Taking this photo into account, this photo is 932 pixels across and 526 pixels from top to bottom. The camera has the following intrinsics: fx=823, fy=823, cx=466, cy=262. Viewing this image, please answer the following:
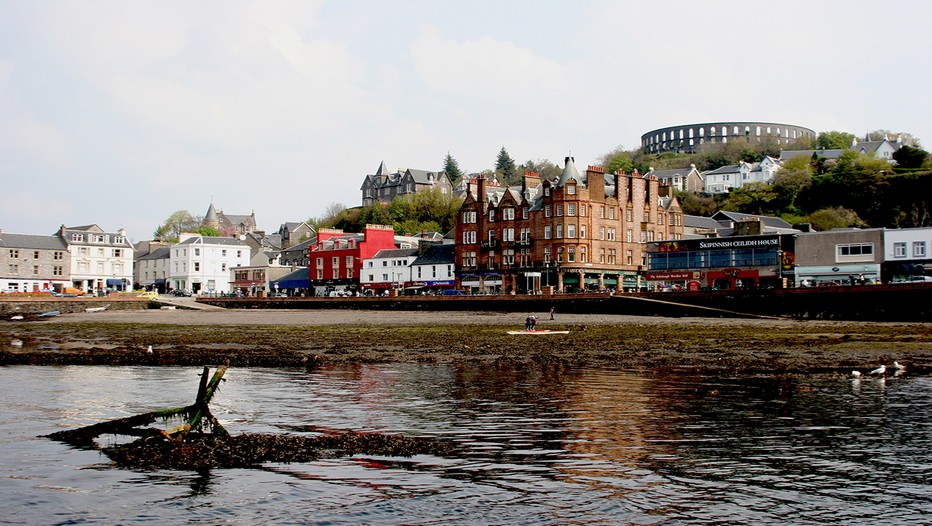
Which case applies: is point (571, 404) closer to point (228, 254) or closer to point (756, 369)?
point (756, 369)

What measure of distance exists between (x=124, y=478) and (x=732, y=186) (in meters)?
169

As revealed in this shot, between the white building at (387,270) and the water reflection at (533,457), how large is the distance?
312 feet

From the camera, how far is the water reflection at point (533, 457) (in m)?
11.3

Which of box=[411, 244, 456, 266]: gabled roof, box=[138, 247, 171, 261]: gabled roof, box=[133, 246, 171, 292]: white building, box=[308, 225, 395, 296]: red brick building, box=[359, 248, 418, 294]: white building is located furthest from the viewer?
box=[138, 247, 171, 261]: gabled roof

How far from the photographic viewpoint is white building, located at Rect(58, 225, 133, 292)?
13788 cm

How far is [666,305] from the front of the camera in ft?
248

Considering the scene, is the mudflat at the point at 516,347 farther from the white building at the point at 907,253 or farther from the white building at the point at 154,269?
the white building at the point at 154,269

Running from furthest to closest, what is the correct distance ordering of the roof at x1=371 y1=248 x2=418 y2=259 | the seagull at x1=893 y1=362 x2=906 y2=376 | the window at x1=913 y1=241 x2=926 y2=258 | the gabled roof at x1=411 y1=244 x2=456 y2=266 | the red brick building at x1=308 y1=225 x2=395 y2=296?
the red brick building at x1=308 y1=225 x2=395 y2=296 → the roof at x1=371 y1=248 x2=418 y2=259 → the gabled roof at x1=411 y1=244 x2=456 y2=266 → the window at x1=913 y1=241 x2=926 y2=258 → the seagull at x1=893 y1=362 x2=906 y2=376

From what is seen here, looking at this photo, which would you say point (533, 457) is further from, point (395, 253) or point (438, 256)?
point (395, 253)

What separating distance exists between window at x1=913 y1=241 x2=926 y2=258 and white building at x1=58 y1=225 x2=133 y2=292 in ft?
386

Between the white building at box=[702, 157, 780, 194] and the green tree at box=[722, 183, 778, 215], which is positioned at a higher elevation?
the white building at box=[702, 157, 780, 194]

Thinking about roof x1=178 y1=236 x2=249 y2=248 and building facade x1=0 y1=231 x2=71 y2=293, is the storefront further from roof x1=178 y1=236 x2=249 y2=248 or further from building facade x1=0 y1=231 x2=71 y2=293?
building facade x1=0 y1=231 x2=71 y2=293

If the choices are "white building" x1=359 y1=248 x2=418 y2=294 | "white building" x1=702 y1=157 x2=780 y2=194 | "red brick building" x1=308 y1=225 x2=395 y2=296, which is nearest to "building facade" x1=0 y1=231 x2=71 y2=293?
"red brick building" x1=308 y1=225 x2=395 y2=296

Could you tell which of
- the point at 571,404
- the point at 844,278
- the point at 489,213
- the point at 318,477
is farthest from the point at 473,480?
the point at 489,213
